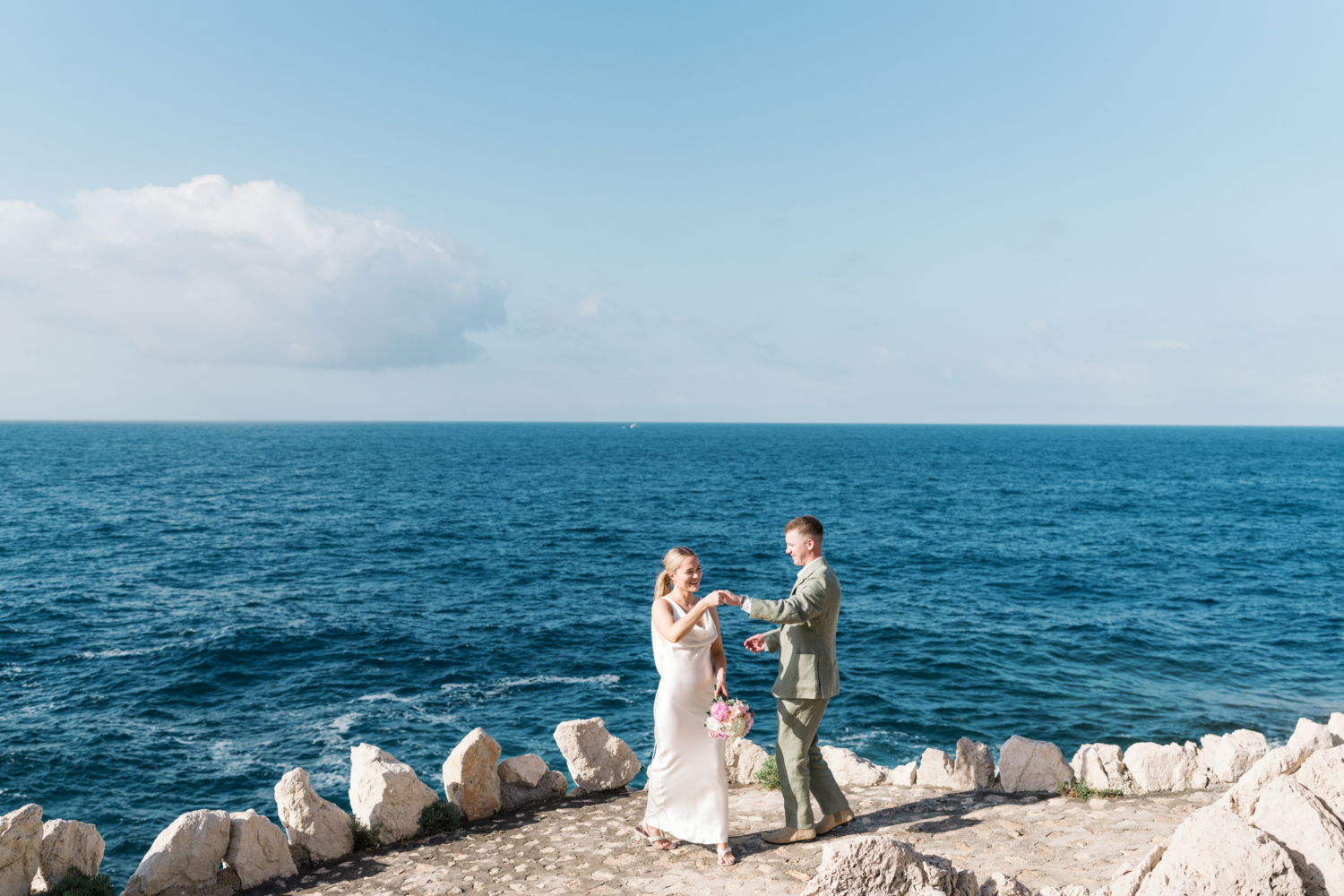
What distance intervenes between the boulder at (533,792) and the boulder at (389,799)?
Result: 37.3 inches

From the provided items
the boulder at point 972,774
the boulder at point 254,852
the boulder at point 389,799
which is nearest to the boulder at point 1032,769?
the boulder at point 972,774

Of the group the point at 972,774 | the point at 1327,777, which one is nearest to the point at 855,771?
the point at 972,774

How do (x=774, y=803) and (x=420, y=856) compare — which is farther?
(x=774, y=803)

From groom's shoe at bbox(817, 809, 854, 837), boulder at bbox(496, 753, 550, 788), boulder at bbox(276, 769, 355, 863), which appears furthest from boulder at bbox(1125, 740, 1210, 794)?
boulder at bbox(276, 769, 355, 863)

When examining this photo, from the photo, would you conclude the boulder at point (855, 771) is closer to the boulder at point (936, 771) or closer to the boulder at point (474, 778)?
the boulder at point (936, 771)

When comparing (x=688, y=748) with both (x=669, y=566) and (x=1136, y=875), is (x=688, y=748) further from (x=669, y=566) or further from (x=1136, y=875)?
(x=1136, y=875)

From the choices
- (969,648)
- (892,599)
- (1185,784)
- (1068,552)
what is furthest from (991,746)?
(1068,552)

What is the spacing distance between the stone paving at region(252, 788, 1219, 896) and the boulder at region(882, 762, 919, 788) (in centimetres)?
13

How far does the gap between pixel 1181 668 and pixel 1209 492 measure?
203ft

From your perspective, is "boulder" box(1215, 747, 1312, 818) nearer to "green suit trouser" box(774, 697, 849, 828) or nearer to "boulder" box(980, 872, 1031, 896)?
"boulder" box(980, 872, 1031, 896)

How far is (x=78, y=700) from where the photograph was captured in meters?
23.1

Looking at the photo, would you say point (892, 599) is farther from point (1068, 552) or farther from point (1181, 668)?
point (1068, 552)

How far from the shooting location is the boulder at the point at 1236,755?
9.51 metres

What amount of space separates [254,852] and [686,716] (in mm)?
4752
